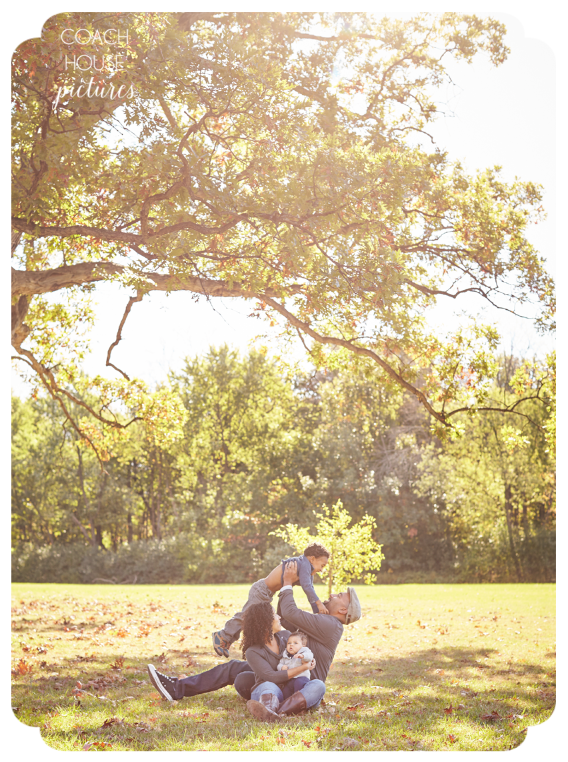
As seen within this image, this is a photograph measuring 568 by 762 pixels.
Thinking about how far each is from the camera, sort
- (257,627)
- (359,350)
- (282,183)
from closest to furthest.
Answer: (257,627) → (282,183) → (359,350)

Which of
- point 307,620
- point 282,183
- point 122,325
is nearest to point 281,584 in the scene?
point 307,620

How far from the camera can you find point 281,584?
4.48m

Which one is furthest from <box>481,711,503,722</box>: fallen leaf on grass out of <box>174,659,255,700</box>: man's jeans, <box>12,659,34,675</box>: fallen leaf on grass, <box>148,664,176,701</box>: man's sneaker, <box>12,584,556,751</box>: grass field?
<box>12,659,34,675</box>: fallen leaf on grass

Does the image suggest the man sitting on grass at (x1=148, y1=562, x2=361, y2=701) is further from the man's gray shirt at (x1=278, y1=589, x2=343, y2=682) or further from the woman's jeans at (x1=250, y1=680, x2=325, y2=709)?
the woman's jeans at (x1=250, y1=680, x2=325, y2=709)

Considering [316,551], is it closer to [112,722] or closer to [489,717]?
[489,717]

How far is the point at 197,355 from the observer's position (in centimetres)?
559

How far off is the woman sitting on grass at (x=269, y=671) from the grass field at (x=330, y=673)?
3.4 inches

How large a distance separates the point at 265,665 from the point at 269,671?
0.14 ft

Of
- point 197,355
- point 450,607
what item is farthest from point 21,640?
point 450,607

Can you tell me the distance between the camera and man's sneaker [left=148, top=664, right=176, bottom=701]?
410cm

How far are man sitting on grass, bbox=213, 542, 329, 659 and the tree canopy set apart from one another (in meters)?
1.70

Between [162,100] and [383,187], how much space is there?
1786 millimetres

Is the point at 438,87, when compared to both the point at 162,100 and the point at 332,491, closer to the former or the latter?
the point at 162,100

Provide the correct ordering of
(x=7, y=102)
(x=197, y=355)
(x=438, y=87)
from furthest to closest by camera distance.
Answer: (x=197, y=355) < (x=438, y=87) < (x=7, y=102)
